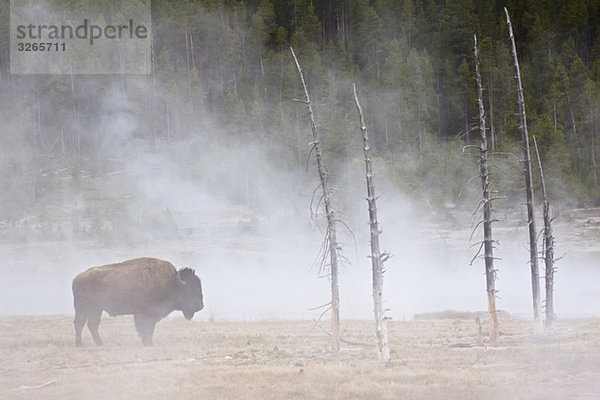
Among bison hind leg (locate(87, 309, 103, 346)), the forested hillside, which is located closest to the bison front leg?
bison hind leg (locate(87, 309, 103, 346))

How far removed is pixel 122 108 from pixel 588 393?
83.5 meters

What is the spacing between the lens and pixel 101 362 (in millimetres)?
16812

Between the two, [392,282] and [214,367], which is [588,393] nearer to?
[214,367]

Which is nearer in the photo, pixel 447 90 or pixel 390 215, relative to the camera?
pixel 390 215

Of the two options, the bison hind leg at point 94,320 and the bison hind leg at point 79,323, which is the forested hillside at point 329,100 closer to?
the bison hind leg at point 94,320

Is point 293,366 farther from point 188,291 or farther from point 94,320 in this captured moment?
point 94,320

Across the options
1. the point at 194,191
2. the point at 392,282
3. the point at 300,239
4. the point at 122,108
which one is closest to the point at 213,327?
the point at 392,282

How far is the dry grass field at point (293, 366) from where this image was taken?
13195mm

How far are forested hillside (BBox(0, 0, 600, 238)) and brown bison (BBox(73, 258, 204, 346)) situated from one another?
38991mm

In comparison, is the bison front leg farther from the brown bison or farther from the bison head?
the bison head

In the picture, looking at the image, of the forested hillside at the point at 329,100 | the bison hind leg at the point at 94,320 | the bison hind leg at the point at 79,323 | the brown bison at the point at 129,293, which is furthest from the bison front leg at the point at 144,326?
the forested hillside at the point at 329,100

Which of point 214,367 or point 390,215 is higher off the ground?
point 390,215

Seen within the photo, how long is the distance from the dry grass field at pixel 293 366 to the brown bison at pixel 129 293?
731mm

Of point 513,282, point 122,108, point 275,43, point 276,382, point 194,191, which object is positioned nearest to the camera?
point 276,382
